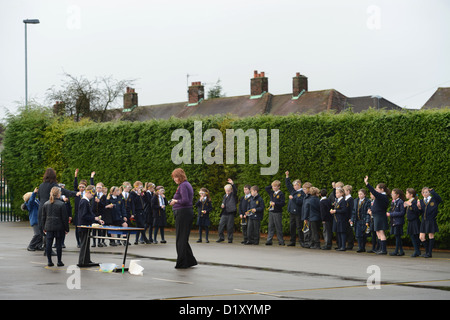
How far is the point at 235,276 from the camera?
13.1 metres

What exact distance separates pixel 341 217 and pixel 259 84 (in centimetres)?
4039

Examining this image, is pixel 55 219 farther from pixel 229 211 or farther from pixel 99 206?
pixel 229 211

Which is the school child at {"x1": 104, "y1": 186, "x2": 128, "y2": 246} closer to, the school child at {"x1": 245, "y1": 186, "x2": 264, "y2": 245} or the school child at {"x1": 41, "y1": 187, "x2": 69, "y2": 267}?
the school child at {"x1": 245, "y1": 186, "x2": 264, "y2": 245}

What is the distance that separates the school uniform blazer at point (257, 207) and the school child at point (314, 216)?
1.63m

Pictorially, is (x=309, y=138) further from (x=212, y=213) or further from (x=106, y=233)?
(x=106, y=233)

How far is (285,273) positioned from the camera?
13734 mm

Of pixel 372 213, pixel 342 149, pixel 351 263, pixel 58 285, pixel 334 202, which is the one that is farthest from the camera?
pixel 342 149

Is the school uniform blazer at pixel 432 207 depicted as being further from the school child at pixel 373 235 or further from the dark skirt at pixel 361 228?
the dark skirt at pixel 361 228

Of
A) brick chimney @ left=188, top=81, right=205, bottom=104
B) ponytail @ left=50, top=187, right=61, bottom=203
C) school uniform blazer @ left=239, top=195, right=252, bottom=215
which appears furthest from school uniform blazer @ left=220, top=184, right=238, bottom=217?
brick chimney @ left=188, top=81, right=205, bottom=104

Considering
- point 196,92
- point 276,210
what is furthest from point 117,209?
point 196,92

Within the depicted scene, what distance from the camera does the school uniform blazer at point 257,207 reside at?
2114 centimetres

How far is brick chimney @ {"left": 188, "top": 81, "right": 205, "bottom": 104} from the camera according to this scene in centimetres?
6294

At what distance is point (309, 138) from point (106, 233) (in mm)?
6991
